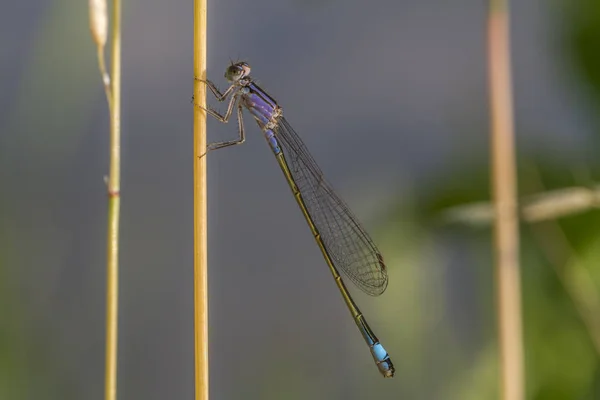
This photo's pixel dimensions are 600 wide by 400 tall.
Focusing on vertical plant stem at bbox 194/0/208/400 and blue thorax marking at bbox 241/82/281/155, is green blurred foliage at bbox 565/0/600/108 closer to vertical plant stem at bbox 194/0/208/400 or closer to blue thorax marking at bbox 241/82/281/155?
blue thorax marking at bbox 241/82/281/155

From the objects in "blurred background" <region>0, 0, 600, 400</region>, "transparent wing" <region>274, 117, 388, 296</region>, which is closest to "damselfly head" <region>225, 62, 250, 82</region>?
"transparent wing" <region>274, 117, 388, 296</region>

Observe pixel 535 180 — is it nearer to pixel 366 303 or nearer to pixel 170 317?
pixel 366 303

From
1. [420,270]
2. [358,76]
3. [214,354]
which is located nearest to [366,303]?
[420,270]

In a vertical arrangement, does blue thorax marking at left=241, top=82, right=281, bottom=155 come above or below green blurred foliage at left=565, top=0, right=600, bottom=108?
below

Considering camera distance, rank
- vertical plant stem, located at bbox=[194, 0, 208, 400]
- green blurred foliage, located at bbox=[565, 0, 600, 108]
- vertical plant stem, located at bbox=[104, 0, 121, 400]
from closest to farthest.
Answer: vertical plant stem, located at bbox=[104, 0, 121, 400] → vertical plant stem, located at bbox=[194, 0, 208, 400] → green blurred foliage, located at bbox=[565, 0, 600, 108]

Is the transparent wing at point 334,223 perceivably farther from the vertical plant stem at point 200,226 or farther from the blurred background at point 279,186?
the vertical plant stem at point 200,226

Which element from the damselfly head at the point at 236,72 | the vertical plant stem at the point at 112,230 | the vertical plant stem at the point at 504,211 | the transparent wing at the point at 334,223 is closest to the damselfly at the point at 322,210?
the transparent wing at the point at 334,223
